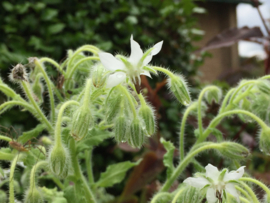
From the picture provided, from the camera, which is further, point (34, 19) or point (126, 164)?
point (34, 19)

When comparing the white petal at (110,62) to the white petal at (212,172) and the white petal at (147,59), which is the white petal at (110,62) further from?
the white petal at (212,172)

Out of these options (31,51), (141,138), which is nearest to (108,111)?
(141,138)

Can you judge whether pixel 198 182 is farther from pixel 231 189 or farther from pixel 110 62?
pixel 110 62

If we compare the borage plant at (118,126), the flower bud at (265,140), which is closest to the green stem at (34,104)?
the borage plant at (118,126)

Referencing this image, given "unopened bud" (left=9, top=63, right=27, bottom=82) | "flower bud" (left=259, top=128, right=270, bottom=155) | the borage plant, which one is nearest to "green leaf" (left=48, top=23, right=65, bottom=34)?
the borage plant

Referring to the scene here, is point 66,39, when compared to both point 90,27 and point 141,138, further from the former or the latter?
point 141,138

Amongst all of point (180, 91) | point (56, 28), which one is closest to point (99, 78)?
point (180, 91)
